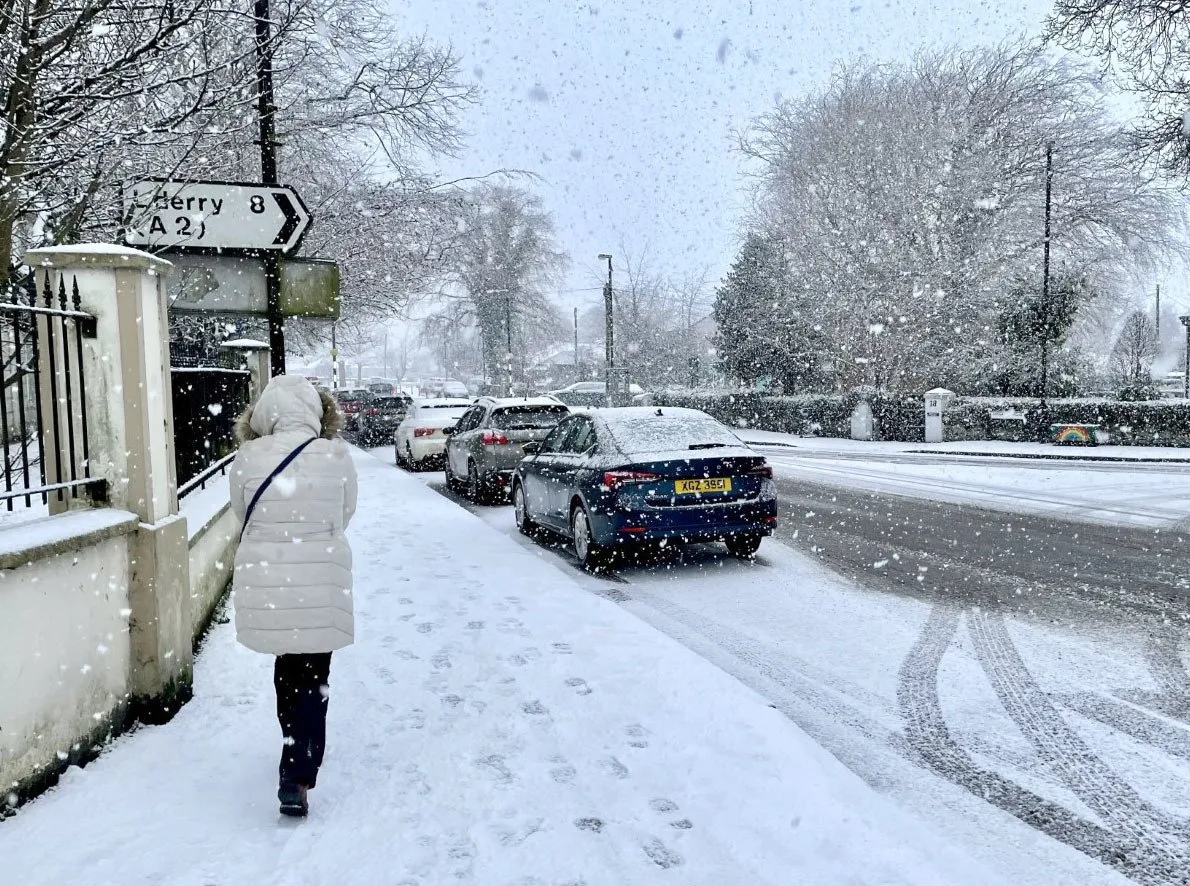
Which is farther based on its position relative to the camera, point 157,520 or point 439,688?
point 439,688

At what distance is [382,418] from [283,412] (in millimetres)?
24934

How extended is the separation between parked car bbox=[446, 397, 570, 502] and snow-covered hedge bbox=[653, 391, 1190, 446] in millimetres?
17887

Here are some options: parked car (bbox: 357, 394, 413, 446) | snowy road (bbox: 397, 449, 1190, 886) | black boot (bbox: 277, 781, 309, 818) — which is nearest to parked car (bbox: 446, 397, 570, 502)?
snowy road (bbox: 397, 449, 1190, 886)

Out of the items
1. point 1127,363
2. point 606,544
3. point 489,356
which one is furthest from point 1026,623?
point 1127,363

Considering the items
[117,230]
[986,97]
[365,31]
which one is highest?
[986,97]

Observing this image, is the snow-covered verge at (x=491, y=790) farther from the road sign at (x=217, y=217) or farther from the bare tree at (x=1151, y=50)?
the bare tree at (x=1151, y=50)

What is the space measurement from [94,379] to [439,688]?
2309 mm

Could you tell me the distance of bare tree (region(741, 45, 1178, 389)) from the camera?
101 feet

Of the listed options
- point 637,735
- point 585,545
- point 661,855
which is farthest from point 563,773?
point 585,545

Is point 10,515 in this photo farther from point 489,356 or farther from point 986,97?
point 489,356

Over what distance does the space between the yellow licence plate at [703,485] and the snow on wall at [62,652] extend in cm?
490

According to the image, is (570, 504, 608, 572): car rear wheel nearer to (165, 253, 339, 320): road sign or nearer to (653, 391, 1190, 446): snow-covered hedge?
(165, 253, 339, 320): road sign

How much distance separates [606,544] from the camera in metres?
8.03

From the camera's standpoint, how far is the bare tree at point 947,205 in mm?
30719
